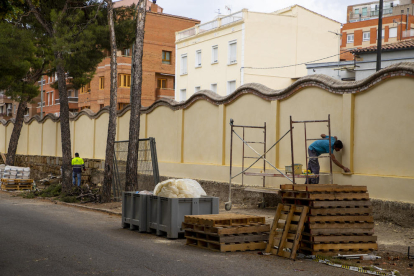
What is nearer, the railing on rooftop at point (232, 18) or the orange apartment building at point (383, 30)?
the railing on rooftop at point (232, 18)

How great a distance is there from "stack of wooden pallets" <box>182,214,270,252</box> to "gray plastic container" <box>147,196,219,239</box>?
779mm

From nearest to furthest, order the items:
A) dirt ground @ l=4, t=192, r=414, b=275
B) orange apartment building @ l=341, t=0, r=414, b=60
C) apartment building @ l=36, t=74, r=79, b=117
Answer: dirt ground @ l=4, t=192, r=414, b=275 < apartment building @ l=36, t=74, r=79, b=117 < orange apartment building @ l=341, t=0, r=414, b=60

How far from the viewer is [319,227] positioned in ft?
28.3

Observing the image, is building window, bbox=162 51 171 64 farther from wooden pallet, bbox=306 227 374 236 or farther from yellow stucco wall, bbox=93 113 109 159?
wooden pallet, bbox=306 227 374 236

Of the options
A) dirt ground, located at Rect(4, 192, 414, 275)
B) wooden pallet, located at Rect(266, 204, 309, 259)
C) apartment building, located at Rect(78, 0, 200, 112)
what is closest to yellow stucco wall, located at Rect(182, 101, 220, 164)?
dirt ground, located at Rect(4, 192, 414, 275)

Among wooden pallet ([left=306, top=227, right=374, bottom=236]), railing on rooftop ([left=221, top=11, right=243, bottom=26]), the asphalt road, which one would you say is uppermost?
railing on rooftop ([left=221, top=11, right=243, bottom=26])

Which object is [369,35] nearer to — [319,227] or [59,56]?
[59,56]

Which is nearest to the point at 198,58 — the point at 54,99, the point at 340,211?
the point at 54,99

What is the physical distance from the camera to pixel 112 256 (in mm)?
8625

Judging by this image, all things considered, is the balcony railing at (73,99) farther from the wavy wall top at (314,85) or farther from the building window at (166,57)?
the wavy wall top at (314,85)

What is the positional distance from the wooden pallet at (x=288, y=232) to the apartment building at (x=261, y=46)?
3434 cm

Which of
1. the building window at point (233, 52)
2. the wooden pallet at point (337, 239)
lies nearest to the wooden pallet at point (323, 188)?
the wooden pallet at point (337, 239)

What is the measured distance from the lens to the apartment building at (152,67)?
178 feet

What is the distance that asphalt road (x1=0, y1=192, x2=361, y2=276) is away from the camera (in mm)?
7625
